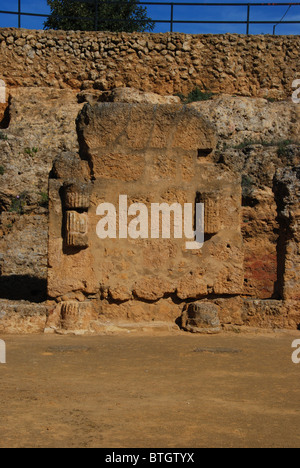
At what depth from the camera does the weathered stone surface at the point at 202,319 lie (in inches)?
279

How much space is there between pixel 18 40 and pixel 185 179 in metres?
14.0

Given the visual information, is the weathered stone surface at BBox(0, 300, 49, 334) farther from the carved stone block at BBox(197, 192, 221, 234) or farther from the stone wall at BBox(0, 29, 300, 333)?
the carved stone block at BBox(197, 192, 221, 234)

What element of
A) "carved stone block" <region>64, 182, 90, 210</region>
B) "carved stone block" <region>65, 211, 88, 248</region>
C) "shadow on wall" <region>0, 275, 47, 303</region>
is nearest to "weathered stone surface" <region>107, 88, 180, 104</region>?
"shadow on wall" <region>0, 275, 47, 303</region>

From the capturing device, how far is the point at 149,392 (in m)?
4.45

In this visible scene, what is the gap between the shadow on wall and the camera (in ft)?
33.2

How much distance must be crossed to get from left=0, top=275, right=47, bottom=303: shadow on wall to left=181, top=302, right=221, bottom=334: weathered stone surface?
326cm

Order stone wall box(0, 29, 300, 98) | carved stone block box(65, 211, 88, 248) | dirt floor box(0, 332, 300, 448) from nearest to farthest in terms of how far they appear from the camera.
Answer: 1. dirt floor box(0, 332, 300, 448)
2. carved stone block box(65, 211, 88, 248)
3. stone wall box(0, 29, 300, 98)

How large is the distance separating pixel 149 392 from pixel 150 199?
3235 mm

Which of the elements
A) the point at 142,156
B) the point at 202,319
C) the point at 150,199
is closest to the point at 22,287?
the point at 150,199

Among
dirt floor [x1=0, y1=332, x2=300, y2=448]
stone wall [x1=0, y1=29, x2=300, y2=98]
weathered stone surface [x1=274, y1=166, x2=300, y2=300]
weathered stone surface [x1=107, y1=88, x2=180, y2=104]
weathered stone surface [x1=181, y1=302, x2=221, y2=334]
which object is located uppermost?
stone wall [x1=0, y1=29, x2=300, y2=98]

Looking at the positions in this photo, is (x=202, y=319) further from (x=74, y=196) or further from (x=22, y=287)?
(x=22, y=287)

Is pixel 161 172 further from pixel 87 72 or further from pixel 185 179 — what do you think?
pixel 87 72

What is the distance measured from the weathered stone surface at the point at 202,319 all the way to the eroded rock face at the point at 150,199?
0.59ft

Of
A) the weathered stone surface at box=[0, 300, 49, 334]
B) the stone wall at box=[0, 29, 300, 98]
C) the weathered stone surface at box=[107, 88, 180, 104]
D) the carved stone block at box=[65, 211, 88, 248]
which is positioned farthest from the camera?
the stone wall at box=[0, 29, 300, 98]
